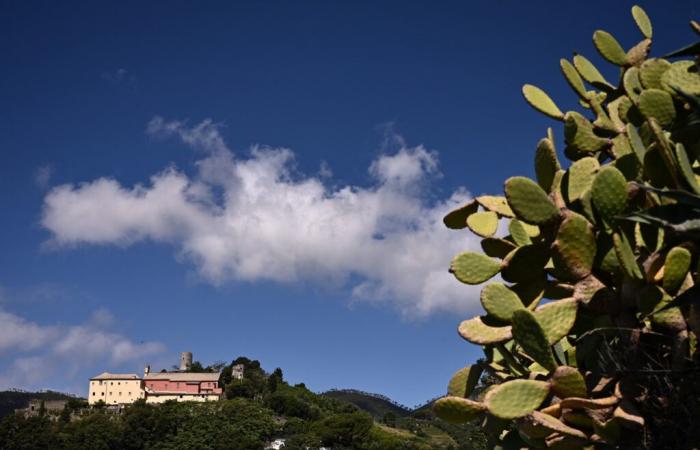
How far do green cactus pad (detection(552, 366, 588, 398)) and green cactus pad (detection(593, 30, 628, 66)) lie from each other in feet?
6.97

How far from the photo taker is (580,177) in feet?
10.7

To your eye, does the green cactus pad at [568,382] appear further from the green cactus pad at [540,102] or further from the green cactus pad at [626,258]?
the green cactus pad at [540,102]

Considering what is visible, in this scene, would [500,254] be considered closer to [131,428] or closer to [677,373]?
[677,373]

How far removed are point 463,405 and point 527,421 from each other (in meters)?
0.41

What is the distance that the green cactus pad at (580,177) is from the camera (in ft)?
10.7

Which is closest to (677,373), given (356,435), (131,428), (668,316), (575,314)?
(668,316)

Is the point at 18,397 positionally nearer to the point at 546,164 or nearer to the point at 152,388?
the point at 152,388

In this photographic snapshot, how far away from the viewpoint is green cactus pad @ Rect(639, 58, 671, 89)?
3.50 meters

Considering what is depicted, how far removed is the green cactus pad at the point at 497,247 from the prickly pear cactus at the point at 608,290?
0.19 metres

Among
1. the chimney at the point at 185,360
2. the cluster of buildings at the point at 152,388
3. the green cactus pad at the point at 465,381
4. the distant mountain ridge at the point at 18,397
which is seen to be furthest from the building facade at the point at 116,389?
the green cactus pad at the point at 465,381

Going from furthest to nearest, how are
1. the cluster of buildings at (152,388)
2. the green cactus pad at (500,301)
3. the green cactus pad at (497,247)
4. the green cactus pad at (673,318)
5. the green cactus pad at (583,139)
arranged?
the cluster of buildings at (152,388) < the green cactus pad at (497,247) < the green cactus pad at (583,139) < the green cactus pad at (500,301) < the green cactus pad at (673,318)

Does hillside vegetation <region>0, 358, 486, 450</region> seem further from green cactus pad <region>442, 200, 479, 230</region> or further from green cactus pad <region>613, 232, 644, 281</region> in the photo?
green cactus pad <region>613, 232, 644, 281</region>

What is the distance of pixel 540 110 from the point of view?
4.07m

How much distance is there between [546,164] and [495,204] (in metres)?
0.50
